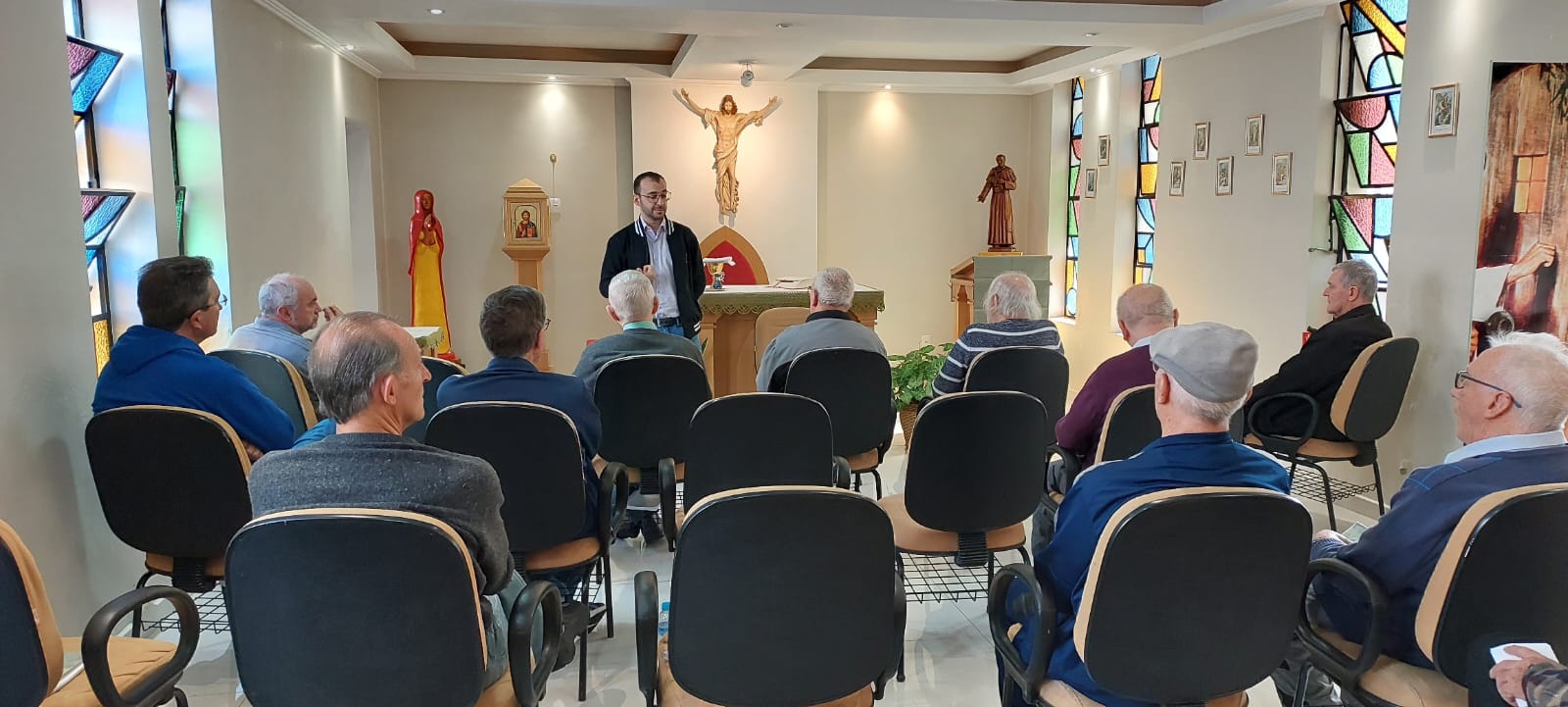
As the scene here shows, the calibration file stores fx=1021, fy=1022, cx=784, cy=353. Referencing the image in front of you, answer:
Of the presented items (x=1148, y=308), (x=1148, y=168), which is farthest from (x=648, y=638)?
(x=1148, y=168)

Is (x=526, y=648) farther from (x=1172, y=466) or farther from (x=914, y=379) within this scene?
(x=914, y=379)

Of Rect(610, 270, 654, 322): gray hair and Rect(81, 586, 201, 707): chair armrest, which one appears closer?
Rect(81, 586, 201, 707): chair armrest

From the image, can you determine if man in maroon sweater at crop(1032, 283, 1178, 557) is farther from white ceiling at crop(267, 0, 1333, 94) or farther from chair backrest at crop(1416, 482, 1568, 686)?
white ceiling at crop(267, 0, 1333, 94)

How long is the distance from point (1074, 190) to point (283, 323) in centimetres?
702

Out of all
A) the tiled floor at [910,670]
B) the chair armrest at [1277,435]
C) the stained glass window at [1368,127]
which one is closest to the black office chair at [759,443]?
the tiled floor at [910,670]

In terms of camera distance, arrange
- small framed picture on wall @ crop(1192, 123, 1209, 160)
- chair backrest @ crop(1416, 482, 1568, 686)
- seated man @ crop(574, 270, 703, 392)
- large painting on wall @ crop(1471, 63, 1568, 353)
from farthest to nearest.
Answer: small framed picture on wall @ crop(1192, 123, 1209, 160)
large painting on wall @ crop(1471, 63, 1568, 353)
seated man @ crop(574, 270, 703, 392)
chair backrest @ crop(1416, 482, 1568, 686)

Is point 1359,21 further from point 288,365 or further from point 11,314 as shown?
point 11,314

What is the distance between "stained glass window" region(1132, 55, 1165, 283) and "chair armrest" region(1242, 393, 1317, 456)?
3.17 metres

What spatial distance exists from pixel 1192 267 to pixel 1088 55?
1748mm

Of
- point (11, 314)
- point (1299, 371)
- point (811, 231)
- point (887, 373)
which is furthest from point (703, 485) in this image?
point (811, 231)

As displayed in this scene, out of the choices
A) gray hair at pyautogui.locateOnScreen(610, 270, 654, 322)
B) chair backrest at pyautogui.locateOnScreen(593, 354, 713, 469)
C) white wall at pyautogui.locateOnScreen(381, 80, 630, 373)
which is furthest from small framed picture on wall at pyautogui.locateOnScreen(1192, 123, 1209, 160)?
chair backrest at pyautogui.locateOnScreen(593, 354, 713, 469)

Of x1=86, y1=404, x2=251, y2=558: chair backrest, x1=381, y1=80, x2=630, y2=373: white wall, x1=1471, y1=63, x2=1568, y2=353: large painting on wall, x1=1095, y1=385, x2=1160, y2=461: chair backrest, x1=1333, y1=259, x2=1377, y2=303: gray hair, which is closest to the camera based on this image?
x1=86, y1=404, x2=251, y2=558: chair backrest

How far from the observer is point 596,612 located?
3242 mm

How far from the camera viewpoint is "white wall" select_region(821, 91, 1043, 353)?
938 centimetres
